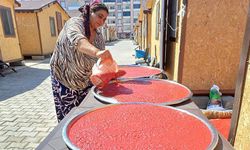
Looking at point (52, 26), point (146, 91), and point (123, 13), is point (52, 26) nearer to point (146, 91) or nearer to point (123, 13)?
point (146, 91)

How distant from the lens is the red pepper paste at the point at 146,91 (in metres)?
1.44

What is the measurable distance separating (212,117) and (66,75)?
1893 mm

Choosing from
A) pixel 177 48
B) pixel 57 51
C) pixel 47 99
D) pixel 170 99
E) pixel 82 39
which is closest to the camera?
pixel 170 99

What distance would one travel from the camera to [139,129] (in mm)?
1008

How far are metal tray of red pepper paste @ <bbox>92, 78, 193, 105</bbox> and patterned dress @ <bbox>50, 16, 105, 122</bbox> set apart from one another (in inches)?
20.1

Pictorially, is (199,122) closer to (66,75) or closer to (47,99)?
(66,75)

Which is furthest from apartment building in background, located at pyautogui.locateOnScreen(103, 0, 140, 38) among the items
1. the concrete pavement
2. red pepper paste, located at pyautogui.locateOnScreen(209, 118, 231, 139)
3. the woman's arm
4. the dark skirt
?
the woman's arm

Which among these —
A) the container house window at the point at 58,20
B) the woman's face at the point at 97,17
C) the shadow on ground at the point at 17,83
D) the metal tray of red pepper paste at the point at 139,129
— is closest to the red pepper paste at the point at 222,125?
the metal tray of red pepper paste at the point at 139,129

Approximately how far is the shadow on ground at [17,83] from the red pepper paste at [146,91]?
493 cm

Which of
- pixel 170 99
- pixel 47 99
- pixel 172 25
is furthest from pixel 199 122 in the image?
pixel 47 99

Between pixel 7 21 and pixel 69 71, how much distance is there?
10.0 meters

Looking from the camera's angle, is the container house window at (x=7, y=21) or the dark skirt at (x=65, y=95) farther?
the container house window at (x=7, y=21)

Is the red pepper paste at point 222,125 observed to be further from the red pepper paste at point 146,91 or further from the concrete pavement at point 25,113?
the concrete pavement at point 25,113

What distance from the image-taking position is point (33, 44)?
1383 cm
